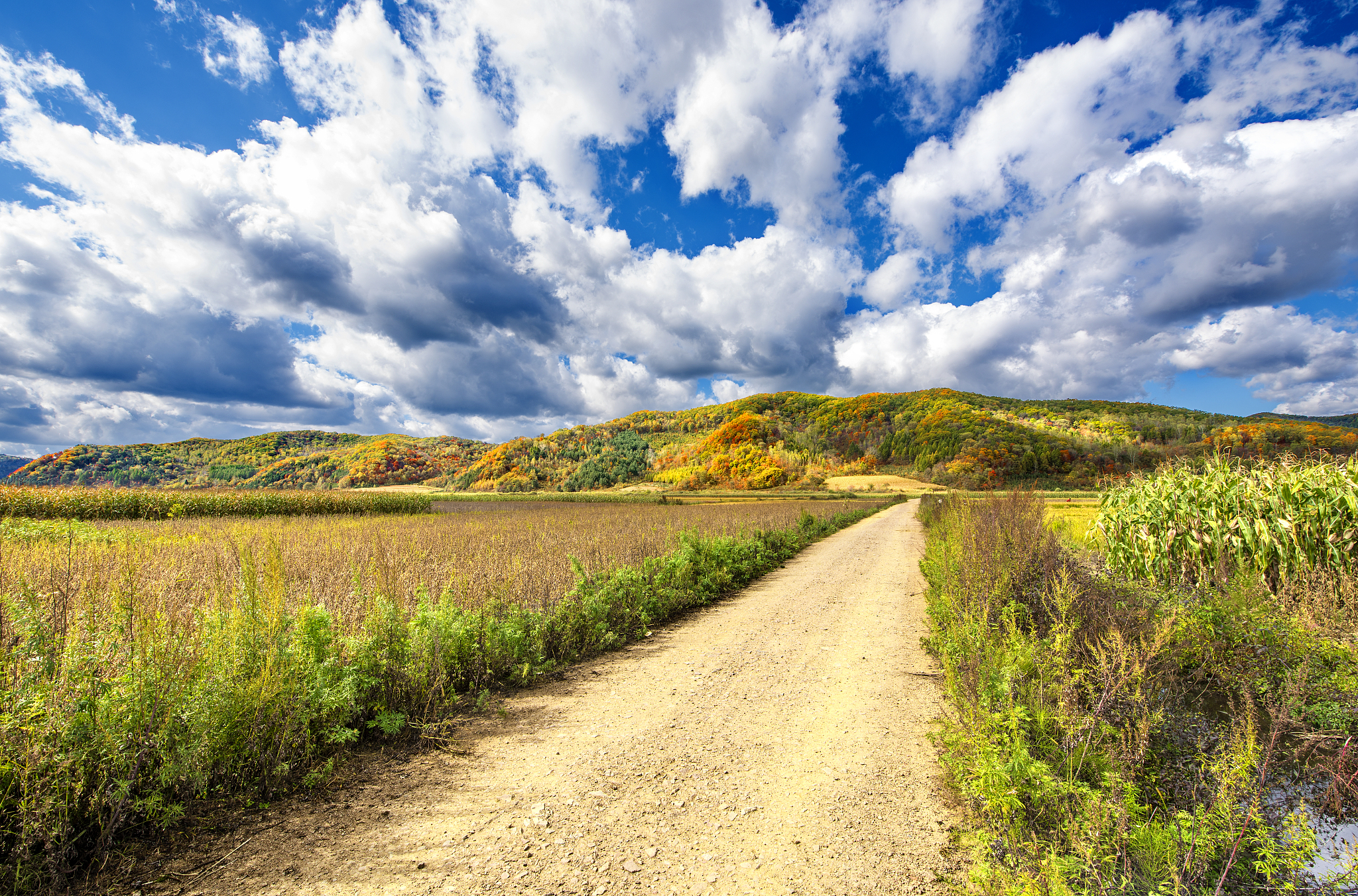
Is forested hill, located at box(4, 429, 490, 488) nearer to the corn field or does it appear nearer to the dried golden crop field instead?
the dried golden crop field

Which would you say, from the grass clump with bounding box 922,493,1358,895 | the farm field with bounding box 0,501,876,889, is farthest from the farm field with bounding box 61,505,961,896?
the grass clump with bounding box 922,493,1358,895

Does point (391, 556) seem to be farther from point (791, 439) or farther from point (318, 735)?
point (791, 439)

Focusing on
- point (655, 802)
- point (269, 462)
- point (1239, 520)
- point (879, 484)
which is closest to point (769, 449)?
point (879, 484)

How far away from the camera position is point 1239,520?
7934 millimetres

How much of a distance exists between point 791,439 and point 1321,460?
99.3 m

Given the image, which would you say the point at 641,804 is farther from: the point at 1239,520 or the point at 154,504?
the point at 154,504

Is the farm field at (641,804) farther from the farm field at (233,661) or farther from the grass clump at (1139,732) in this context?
the grass clump at (1139,732)

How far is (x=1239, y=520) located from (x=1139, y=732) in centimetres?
727

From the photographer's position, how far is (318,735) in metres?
4.56

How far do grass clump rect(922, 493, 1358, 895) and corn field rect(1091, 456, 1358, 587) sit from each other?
103 cm

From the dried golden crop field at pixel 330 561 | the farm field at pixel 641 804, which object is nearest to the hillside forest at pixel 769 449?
the dried golden crop field at pixel 330 561

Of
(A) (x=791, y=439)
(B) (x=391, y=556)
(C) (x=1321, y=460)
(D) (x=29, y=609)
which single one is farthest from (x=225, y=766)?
(A) (x=791, y=439)

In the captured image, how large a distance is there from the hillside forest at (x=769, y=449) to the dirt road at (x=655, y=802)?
54671mm

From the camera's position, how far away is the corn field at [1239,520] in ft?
24.1
